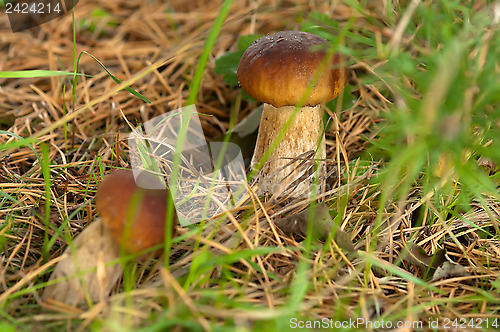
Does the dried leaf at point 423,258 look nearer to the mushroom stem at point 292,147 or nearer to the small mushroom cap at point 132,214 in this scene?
the mushroom stem at point 292,147

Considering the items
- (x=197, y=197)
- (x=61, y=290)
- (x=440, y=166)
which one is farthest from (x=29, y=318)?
(x=440, y=166)

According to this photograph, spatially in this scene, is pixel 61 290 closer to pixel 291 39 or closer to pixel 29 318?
pixel 29 318

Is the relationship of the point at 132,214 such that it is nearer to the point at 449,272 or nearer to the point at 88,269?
the point at 88,269

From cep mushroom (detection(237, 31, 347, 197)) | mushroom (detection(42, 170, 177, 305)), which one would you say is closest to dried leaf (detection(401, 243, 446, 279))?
cep mushroom (detection(237, 31, 347, 197))

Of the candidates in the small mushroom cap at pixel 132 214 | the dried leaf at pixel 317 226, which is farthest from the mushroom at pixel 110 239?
the dried leaf at pixel 317 226

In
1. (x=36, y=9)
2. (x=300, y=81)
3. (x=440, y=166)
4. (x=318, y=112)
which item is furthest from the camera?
(x=36, y=9)

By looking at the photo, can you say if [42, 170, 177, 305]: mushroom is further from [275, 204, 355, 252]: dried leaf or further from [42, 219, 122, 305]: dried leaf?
[275, 204, 355, 252]: dried leaf
